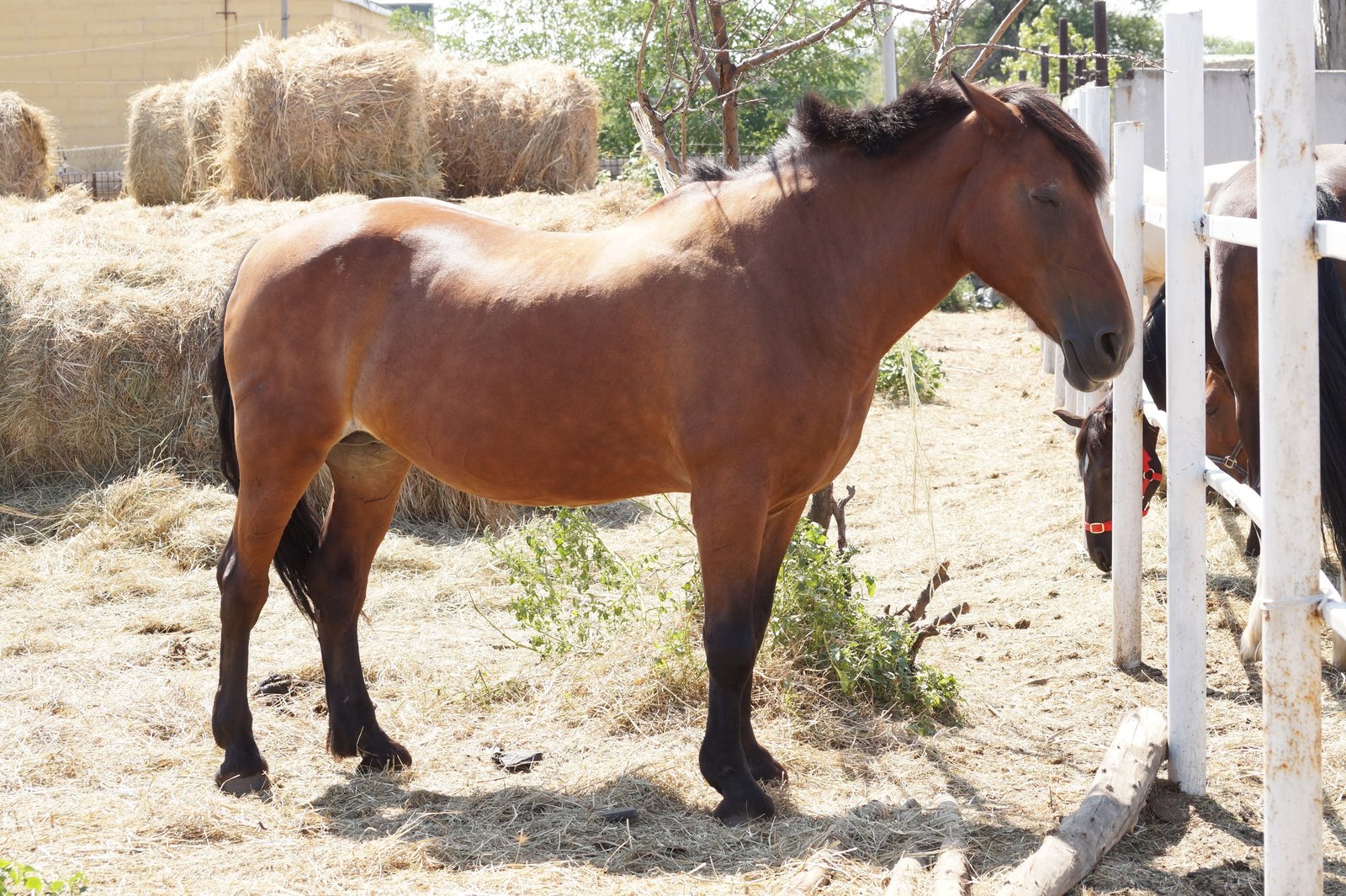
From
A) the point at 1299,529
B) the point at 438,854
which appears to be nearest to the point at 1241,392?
the point at 1299,529

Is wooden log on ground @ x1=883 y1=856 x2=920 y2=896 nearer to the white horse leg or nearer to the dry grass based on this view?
the white horse leg

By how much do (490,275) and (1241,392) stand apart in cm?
294

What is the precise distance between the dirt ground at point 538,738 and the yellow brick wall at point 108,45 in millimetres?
22497

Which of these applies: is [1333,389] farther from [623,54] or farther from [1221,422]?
[623,54]

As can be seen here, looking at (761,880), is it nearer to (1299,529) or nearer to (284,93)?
(1299,529)

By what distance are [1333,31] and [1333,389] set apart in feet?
28.2

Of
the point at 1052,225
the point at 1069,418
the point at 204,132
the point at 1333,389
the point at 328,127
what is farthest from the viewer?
the point at 204,132

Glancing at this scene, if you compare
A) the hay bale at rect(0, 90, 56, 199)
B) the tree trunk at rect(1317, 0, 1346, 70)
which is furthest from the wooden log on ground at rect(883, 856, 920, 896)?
the hay bale at rect(0, 90, 56, 199)

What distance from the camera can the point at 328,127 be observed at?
9805mm

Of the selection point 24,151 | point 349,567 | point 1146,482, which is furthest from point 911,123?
point 24,151

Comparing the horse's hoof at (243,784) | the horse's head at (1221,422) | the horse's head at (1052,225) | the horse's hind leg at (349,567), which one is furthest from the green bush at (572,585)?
the horse's head at (1221,422)

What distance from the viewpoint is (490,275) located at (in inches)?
136

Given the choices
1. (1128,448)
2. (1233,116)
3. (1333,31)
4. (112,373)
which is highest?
(1333,31)

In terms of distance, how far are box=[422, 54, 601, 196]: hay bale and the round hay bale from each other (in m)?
1.98
